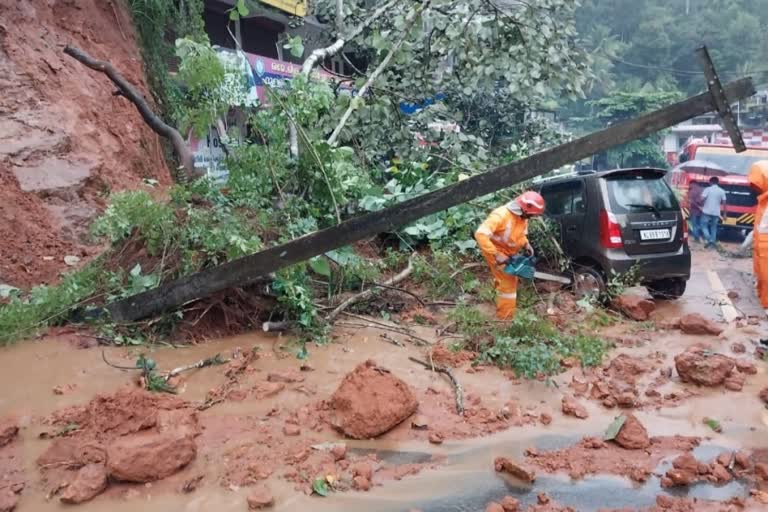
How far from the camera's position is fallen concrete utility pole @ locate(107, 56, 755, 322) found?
399 centimetres

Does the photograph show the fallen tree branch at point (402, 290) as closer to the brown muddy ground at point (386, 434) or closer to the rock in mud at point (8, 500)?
the brown muddy ground at point (386, 434)

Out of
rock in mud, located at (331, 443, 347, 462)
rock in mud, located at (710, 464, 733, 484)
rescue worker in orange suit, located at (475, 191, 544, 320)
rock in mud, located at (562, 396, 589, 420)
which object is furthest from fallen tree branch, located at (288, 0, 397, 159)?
rock in mud, located at (710, 464, 733, 484)

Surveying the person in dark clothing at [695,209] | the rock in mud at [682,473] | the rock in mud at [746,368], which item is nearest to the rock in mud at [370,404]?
the rock in mud at [682,473]

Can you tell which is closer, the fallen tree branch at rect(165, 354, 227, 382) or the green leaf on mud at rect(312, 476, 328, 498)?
the green leaf on mud at rect(312, 476, 328, 498)

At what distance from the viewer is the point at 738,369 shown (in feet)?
16.4

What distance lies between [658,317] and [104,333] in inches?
233

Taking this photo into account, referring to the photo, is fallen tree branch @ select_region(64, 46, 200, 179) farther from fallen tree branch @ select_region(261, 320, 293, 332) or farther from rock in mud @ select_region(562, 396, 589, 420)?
rock in mud @ select_region(562, 396, 589, 420)

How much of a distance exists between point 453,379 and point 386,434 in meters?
0.90

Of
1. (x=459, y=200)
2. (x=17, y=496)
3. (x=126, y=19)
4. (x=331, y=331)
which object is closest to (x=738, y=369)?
(x=459, y=200)

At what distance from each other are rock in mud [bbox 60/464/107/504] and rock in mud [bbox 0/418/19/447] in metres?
0.66

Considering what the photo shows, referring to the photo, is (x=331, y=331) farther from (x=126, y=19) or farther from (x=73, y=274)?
(x=126, y=19)

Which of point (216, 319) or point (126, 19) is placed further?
point (126, 19)

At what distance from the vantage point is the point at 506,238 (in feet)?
21.5

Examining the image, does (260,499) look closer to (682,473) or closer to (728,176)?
(682,473)
